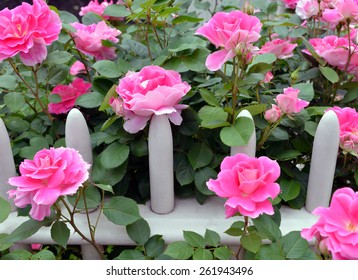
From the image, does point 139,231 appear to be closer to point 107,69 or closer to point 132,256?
point 132,256

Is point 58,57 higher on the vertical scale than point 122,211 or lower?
higher

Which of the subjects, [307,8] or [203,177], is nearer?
[203,177]

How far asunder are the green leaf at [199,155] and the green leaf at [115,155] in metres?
0.11

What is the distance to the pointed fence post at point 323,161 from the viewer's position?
26.5 inches

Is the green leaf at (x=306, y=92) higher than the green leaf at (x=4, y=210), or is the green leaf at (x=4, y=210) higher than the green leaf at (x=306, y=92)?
the green leaf at (x=306, y=92)

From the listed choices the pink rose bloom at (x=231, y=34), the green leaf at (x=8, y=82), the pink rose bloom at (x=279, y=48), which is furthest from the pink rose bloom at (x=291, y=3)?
the green leaf at (x=8, y=82)

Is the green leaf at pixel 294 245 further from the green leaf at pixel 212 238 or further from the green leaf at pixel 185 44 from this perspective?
the green leaf at pixel 185 44

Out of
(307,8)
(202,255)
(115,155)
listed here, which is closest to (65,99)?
(115,155)

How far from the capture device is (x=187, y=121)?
0.75 meters

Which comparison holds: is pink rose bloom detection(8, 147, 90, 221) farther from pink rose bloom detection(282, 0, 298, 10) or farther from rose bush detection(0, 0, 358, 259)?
pink rose bloom detection(282, 0, 298, 10)

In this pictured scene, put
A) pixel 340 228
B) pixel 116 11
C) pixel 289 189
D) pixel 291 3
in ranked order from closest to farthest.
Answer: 1. pixel 340 228
2. pixel 289 189
3. pixel 116 11
4. pixel 291 3

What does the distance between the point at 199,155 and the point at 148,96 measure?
16cm

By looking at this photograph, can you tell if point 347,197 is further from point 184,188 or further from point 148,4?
point 148,4
